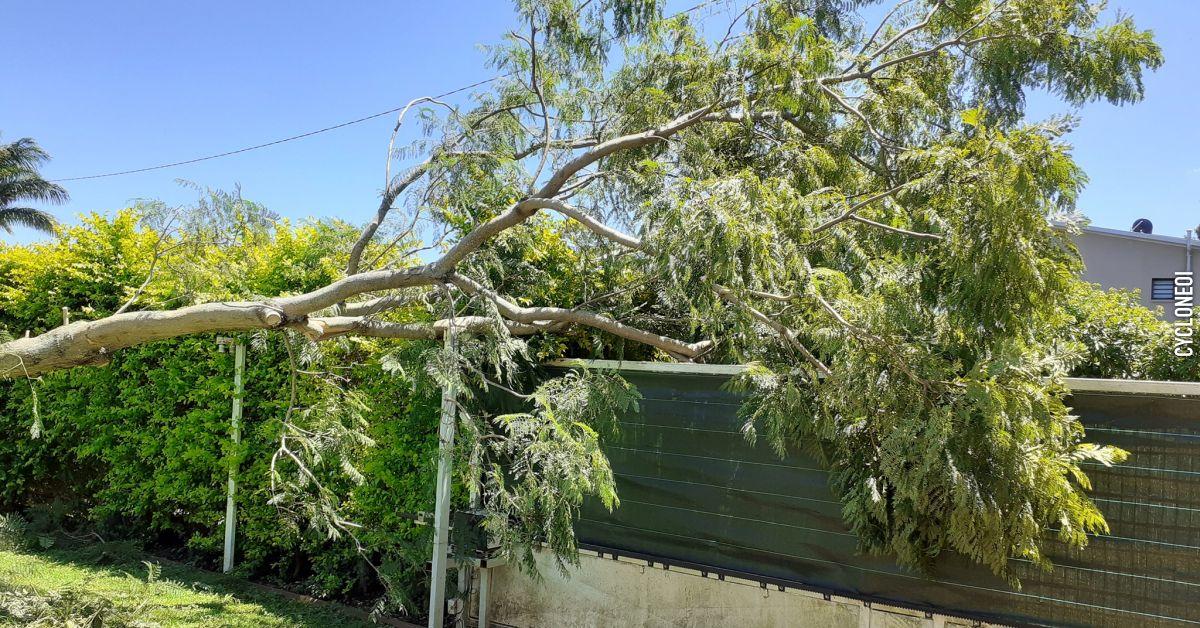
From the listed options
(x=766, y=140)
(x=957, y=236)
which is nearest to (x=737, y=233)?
(x=957, y=236)

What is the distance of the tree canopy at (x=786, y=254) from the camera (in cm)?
327

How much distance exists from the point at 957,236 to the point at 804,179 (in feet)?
5.81

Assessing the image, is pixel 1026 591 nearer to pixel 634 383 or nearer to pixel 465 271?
pixel 634 383

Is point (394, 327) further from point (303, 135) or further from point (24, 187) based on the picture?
point (24, 187)

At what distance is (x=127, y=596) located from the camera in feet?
18.0

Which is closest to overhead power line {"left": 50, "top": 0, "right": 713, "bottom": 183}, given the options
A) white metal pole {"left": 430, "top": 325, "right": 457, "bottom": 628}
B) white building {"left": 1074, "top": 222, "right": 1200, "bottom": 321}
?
white metal pole {"left": 430, "top": 325, "right": 457, "bottom": 628}

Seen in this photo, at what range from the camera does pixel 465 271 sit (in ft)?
16.9

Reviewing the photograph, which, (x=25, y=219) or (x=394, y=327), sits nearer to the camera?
(x=394, y=327)

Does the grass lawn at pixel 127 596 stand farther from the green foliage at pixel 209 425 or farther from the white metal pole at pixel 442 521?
A: the white metal pole at pixel 442 521

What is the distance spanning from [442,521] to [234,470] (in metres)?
2.64

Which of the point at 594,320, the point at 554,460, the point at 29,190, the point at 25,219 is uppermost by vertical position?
the point at 29,190

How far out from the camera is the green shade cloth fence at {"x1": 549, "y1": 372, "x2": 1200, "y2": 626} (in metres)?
3.39

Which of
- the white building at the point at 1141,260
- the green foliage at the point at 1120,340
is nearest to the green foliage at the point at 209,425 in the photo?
the green foliage at the point at 1120,340

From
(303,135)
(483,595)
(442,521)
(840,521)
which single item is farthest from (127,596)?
(303,135)
